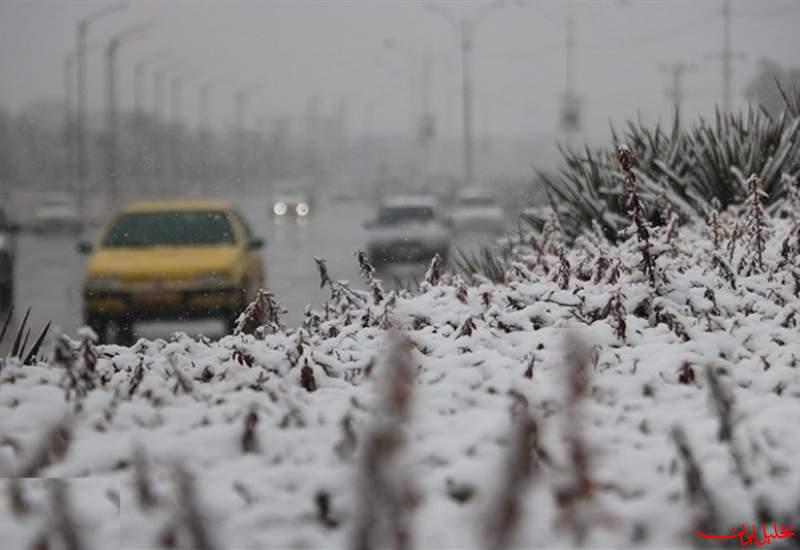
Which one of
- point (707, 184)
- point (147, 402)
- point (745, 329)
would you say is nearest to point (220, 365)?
point (147, 402)

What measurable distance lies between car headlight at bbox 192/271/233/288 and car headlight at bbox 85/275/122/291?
743 mm

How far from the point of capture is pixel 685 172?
32.6 ft

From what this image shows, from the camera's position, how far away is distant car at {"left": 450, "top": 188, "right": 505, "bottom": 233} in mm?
37281

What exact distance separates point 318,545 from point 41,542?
68 cm

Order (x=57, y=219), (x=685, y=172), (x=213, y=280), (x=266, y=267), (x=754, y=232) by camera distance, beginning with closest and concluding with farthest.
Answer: (x=754, y=232)
(x=685, y=172)
(x=213, y=280)
(x=266, y=267)
(x=57, y=219)

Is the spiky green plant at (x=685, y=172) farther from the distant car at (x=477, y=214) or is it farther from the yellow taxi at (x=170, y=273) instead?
the distant car at (x=477, y=214)

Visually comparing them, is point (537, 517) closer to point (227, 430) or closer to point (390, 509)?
point (390, 509)

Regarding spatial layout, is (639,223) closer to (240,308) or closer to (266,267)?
(240,308)

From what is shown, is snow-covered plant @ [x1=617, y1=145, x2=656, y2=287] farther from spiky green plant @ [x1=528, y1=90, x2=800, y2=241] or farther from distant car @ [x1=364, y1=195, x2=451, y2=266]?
distant car @ [x1=364, y1=195, x2=451, y2=266]

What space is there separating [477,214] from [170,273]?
2595 centimetres

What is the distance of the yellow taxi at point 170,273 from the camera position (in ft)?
40.2

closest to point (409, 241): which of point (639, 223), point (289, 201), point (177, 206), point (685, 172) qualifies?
point (177, 206)

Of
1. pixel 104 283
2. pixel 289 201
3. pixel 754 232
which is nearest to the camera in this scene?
pixel 754 232

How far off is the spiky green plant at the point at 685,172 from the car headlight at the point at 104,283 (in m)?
4.34
